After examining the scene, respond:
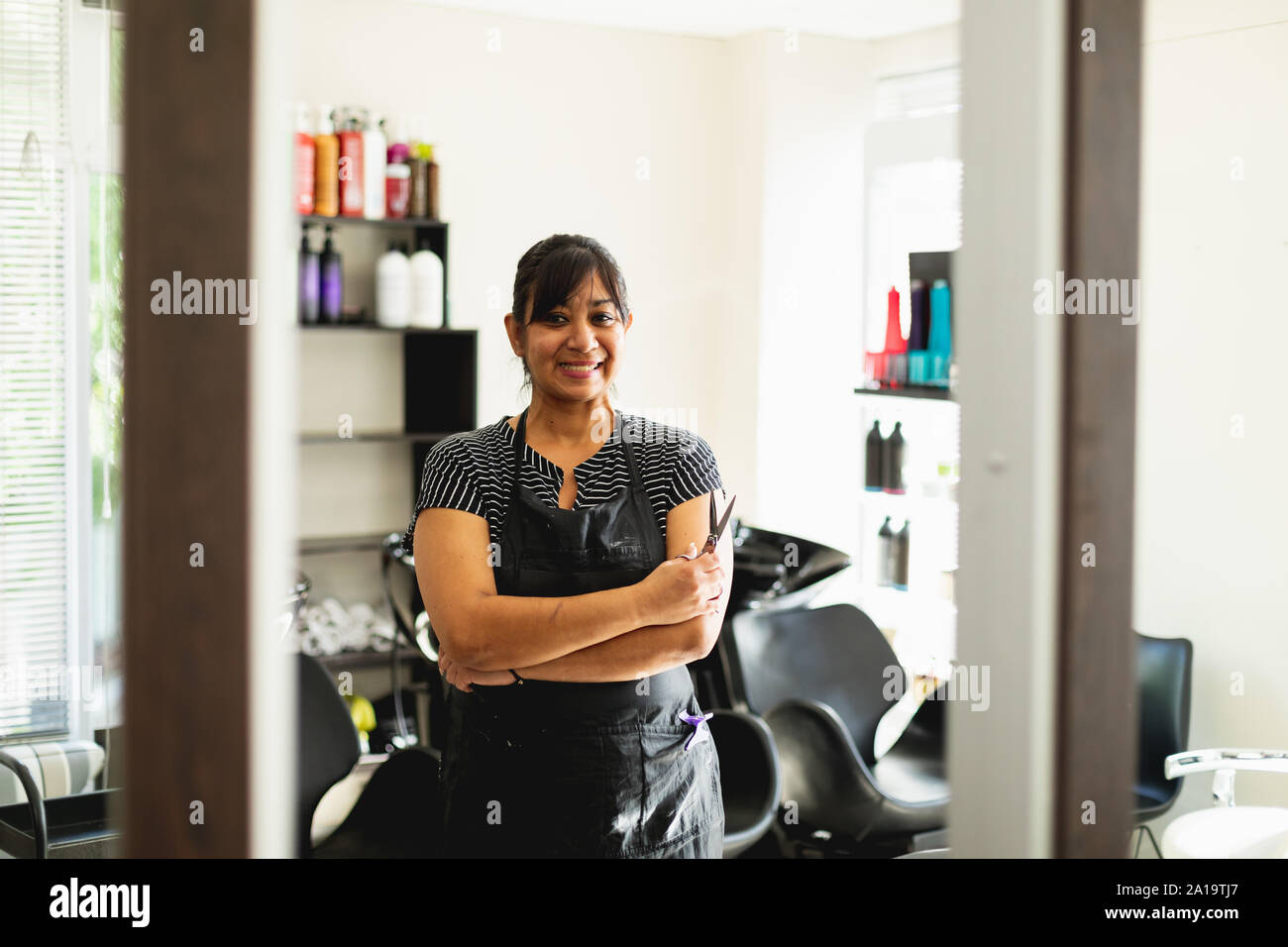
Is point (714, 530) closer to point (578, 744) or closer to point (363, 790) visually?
point (578, 744)

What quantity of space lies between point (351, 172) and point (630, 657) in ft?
8.64

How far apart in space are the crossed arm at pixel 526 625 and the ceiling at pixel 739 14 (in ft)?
9.26

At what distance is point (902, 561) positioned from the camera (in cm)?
396

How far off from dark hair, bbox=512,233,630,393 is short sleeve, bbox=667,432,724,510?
20 cm

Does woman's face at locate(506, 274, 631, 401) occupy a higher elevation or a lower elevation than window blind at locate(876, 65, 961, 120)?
lower

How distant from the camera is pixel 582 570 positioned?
151 cm

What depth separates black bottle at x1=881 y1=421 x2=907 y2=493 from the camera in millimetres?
3967

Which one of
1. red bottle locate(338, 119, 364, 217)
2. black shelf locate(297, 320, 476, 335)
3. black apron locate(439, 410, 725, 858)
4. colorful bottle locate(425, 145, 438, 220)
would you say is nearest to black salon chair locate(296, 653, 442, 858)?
black apron locate(439, 410, 725, 858)

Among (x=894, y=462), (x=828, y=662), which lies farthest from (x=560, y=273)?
(x=894, y=462)

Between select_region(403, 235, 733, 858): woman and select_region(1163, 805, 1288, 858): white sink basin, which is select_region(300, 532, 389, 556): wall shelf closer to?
select_region(403, 235, 733, 858): woman

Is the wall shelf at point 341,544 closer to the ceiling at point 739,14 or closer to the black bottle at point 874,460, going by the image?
the black bottle at point 874,460

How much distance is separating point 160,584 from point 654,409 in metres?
3.74
